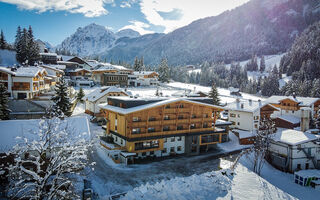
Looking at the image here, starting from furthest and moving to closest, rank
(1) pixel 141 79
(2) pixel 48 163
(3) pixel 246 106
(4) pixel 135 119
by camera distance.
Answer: (1) pixel 141 79 → (3) pixel 246 106 → (4) pixel 135 119 → (2) pixel 48 163

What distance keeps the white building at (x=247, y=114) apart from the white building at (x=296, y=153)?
13.1 meters

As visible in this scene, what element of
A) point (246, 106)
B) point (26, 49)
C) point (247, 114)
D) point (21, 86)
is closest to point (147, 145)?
point (247, 114)

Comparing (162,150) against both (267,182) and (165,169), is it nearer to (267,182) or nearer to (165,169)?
(165,169)

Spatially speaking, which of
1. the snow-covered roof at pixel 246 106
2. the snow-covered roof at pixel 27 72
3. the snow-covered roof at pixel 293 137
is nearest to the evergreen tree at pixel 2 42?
the snow-covered roof at pixel 27 72

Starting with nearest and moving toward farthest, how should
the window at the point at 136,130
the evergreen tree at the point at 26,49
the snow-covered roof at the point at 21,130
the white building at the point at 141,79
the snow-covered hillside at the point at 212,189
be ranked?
the snow-covered hillside at the point at 212,189
the snow-covered roof at the point at 21,130
the window at the point at 136,130
the evergreen tree at the point at 26,49
the white building at the point at 141,79

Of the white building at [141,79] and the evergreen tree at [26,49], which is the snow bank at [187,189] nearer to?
the evergreen tree at [26,49]

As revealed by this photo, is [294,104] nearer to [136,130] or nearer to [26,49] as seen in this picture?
[136,130]

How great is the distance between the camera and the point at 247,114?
46.8 metres

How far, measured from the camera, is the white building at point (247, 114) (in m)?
46.2

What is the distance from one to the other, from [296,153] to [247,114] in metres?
16.3

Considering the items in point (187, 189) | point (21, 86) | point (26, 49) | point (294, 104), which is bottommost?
point (187, 189)

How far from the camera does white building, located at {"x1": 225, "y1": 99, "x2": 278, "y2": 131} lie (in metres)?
46.2

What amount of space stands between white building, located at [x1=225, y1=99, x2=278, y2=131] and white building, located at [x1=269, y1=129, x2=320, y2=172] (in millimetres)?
13148

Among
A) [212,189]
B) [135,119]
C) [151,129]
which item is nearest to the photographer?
[212,189]
